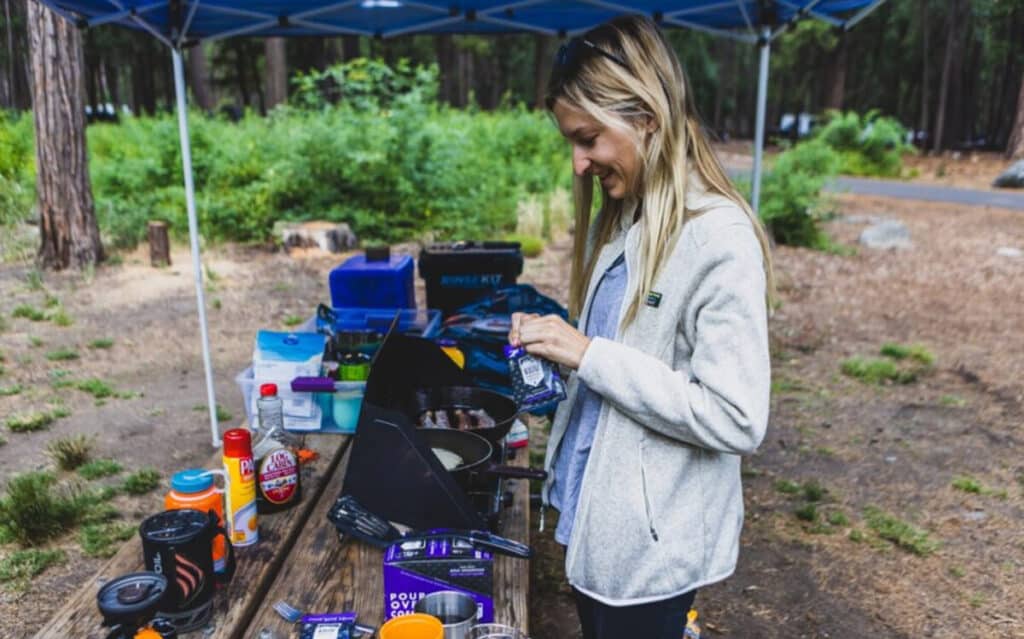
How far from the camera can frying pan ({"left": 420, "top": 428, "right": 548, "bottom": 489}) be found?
1904 mm

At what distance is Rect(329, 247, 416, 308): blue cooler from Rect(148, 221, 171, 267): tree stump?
571 cm

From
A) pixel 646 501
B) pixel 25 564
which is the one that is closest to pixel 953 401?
pixel 646 501

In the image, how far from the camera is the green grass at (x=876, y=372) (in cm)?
589

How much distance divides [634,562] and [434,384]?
1.08 m

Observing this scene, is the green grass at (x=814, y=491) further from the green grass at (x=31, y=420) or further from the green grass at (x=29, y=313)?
the green grass at (x=29, y=313)

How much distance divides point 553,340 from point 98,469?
364 cm

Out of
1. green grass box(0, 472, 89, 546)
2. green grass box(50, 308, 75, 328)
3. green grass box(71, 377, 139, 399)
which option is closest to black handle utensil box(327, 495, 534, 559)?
green grass box(0, 472, 89, 546)

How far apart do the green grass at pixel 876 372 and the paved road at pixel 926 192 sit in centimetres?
861

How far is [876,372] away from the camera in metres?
5.98

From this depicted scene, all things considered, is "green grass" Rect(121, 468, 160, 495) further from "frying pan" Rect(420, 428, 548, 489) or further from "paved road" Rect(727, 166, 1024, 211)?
"paved road" Rect(727, 166, 1024, 211)

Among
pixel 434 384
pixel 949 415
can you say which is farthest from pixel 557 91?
pixel 949 415

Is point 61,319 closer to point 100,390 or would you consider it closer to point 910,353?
point 100,390

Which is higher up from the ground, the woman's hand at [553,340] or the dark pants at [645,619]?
the woman's hand at [553,340]

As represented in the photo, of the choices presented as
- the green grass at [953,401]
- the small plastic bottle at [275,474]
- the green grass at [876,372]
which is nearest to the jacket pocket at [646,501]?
the small plastic bottle at [275,474]
